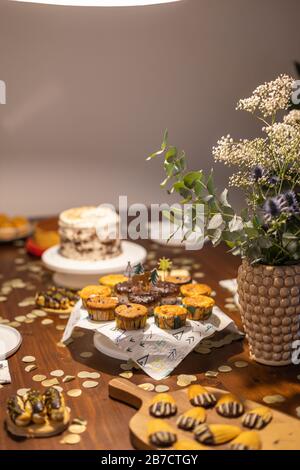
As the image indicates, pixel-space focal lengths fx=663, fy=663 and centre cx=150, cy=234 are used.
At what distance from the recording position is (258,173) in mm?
1303

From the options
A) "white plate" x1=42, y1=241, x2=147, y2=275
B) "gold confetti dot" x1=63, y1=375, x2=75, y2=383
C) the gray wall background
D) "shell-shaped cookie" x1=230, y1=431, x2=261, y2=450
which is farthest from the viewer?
the gray wall background

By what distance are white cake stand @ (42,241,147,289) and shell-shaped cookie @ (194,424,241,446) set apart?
0.86m

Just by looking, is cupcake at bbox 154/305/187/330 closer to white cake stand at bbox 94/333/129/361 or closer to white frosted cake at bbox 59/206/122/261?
white cake stand at bbox 94/333/129/361

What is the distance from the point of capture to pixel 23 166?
108 inches

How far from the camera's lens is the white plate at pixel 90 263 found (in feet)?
6.18

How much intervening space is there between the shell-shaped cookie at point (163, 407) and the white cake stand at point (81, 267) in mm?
738

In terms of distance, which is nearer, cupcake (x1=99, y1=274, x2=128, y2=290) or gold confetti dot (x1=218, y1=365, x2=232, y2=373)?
gold confetti dot (x1=218, y1=365, x2=232, y2=373)

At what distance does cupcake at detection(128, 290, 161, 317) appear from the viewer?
150 centimetres

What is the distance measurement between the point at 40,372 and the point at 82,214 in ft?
2.38

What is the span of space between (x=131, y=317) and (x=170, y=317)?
0.09 meters

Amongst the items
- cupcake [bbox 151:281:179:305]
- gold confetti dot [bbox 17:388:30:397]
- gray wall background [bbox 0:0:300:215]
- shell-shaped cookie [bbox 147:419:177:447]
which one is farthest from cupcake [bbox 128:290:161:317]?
gray wall background [bbox 0:0:300:215]

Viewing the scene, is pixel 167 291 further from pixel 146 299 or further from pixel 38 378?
pixel 38 378

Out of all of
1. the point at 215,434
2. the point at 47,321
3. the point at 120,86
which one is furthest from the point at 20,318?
the point at 120,86

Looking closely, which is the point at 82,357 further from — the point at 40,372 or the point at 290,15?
the point at 290,15
